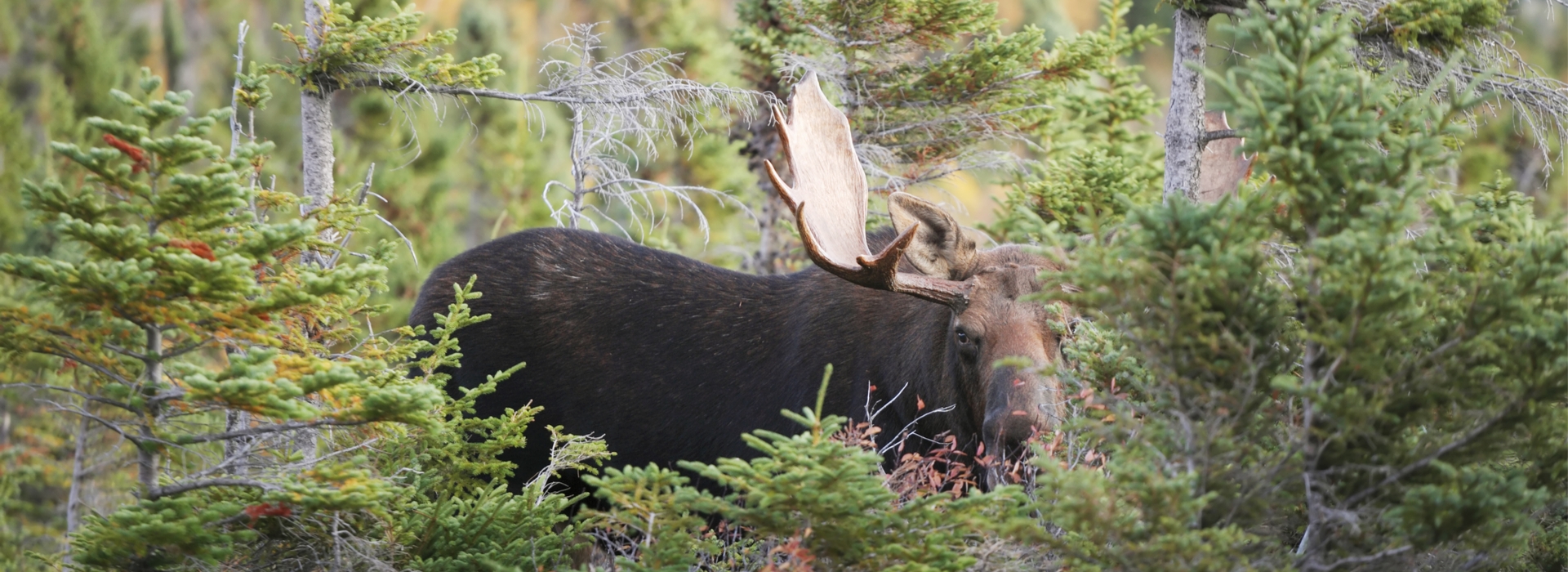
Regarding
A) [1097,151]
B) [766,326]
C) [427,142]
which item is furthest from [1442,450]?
[427,142]

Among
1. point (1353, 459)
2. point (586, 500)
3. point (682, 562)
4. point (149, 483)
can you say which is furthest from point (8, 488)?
point (1353, 459)

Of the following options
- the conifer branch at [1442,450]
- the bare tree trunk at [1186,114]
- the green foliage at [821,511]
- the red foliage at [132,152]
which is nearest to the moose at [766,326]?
the bare tree trunk at [1186,114]

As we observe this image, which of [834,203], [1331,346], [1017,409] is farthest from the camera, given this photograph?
[834,203]

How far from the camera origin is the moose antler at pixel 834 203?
197 inches

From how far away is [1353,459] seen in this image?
3391 millimetres

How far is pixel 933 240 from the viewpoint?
539 cm

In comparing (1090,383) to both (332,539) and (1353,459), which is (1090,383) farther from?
(332,539)

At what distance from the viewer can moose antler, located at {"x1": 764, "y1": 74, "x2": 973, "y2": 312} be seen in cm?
501

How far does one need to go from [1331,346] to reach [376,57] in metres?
4.71

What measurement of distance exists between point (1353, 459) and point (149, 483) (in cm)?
388

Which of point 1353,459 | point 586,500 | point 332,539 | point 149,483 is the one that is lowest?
point 586,500

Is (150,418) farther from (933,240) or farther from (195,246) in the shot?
(933,240)

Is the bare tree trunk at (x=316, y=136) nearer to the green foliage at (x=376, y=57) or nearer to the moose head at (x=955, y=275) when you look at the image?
the green foliage at (x=376, y=57)

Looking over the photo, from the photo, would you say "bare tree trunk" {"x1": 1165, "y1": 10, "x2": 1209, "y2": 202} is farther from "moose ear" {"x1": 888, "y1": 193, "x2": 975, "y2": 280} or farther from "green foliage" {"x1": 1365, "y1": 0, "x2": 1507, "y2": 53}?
"moose ear" {"x1": 888, "y1": 193, "x2": 975, "y2": 280}
